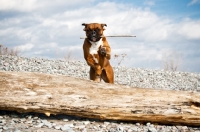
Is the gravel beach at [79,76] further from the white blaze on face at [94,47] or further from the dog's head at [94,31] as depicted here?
the dog's head at [94,31]

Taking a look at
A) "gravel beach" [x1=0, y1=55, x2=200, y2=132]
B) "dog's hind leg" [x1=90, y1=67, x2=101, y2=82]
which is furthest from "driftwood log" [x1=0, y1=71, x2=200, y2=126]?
"dog's hind leg" [x1=90, y1=67, x2=101, y2=82]

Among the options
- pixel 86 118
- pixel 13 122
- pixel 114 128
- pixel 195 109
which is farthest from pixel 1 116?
pixel 195 109

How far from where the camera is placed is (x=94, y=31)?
5.40 metres

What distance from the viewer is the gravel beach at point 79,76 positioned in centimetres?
423

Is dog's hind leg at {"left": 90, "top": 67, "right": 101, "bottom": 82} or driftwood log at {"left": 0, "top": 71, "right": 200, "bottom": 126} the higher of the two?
dog's hind leg at {"left": 90, "top": 67, "right": 101, "bottom": 82}

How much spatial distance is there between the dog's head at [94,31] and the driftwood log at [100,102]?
1.35m

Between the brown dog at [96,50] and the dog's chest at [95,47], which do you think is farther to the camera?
the dog's chest at [95,47]

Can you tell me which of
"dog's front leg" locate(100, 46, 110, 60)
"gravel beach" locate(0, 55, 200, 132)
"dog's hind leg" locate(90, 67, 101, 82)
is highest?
"dog's front leg" locate(100, 46, 110, 60)

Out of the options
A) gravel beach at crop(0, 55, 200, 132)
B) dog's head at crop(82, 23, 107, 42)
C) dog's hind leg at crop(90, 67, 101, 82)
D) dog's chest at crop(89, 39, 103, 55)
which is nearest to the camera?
gravel beach at crop(0, 55, 200, 132)

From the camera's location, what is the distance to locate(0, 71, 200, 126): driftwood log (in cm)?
430

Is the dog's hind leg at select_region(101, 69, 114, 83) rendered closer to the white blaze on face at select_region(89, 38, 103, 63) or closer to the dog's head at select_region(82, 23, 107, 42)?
the white blaze on face at select_region(89, 38, 103, 63)

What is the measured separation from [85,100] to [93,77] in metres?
1.63

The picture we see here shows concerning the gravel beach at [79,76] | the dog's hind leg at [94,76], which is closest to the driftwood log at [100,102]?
the gravel beach at [79,76]

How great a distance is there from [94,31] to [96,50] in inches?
18.1
